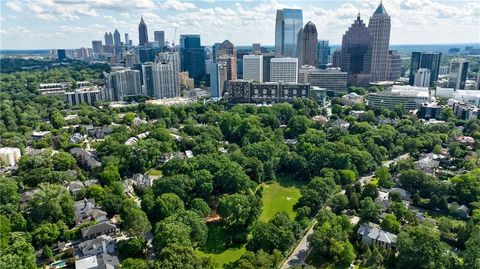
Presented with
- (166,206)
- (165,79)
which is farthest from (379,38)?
(166,206)

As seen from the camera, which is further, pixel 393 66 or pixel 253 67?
pixel 393 66

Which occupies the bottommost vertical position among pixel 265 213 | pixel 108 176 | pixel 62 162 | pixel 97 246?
pixel 265 213

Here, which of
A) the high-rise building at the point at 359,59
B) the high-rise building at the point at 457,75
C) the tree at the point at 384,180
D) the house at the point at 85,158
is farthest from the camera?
the high-rise building at the point at 359,59

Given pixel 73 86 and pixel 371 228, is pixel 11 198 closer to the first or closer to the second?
pixel 371 228

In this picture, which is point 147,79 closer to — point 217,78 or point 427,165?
point 217,78

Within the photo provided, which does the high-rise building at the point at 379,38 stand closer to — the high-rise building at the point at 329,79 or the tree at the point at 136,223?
the high-rise building at the point at 329,79

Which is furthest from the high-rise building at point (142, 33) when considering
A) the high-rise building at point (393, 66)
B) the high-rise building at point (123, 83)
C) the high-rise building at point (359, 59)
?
the high-rise building at point (393, 66)

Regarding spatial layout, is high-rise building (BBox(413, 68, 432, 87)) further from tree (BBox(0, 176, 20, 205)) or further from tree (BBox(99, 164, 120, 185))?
tree (BBox(0, 176, 20, 205))

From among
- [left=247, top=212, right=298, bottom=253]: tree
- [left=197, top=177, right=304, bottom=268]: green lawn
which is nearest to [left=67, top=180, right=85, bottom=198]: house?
[left=197, top=177, right=304, bottom=268]: green lawn
